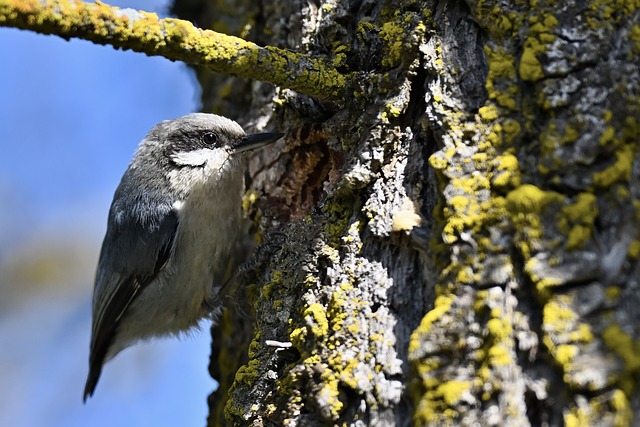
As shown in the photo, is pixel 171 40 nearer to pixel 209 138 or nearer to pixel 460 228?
pixel 460 228

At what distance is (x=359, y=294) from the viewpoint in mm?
1749

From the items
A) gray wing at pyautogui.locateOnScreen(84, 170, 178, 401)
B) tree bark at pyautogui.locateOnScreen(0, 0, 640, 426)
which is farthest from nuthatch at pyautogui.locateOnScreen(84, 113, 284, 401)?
tree bark at pyautogui.locateOnScreen(0, 0, 640, 426)

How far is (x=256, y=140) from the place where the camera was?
2684mm

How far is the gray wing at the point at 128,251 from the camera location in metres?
3.05

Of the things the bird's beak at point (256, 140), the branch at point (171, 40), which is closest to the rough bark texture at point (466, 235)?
the branch at point (171, 40)

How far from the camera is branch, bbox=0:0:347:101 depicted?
146cm

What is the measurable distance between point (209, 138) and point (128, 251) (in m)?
0.65

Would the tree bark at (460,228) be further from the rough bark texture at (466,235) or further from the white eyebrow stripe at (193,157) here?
the white eyebrow stripe at (193,157)

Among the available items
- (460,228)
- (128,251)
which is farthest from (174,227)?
(460,228)

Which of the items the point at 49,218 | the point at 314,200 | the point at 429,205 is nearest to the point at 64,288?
the point at 49,218

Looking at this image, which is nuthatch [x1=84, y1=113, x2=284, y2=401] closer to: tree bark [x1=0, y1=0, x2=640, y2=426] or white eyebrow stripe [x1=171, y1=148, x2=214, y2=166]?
white eyebrow stripe [x1=171, y1=148, x2=214, y2=166]

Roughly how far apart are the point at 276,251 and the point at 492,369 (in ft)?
3.71

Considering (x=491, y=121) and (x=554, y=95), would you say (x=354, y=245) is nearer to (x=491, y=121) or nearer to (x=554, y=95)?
(x=491, y=121)

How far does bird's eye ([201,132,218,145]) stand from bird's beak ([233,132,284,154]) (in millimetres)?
174
